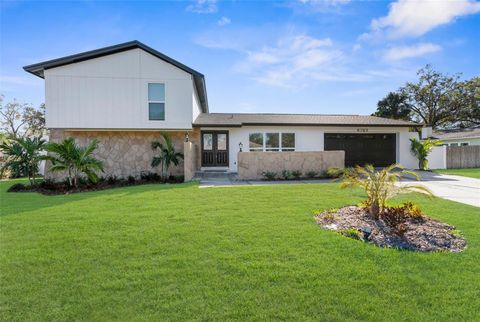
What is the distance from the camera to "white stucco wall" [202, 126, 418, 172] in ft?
53.5

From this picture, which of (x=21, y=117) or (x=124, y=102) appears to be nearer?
(x=124, y=102)

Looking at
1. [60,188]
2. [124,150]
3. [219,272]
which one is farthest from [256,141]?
[219,272]

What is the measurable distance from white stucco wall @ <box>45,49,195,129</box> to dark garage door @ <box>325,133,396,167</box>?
33.6 feet

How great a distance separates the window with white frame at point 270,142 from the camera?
16.5 meters

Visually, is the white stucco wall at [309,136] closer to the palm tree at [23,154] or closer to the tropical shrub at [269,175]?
the tropical shrub at [269,175]

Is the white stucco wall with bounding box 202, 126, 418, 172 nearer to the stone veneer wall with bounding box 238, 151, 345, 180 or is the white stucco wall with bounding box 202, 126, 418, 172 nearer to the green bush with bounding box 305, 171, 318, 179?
the stone veneer wall with bounding box 238, 151, 345, 180

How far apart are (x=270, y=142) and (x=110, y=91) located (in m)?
9.34

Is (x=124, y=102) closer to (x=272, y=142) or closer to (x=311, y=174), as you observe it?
(x=272, y=142)

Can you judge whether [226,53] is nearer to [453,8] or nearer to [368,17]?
[368,17]

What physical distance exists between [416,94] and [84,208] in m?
42.5

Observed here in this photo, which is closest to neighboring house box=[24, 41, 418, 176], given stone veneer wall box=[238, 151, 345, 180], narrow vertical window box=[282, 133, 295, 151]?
narrow vertical window box=[282, 133, 295, 151]

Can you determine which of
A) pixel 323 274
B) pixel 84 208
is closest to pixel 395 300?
pixel 323 274

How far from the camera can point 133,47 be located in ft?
45.1

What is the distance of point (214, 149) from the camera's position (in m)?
16.3
